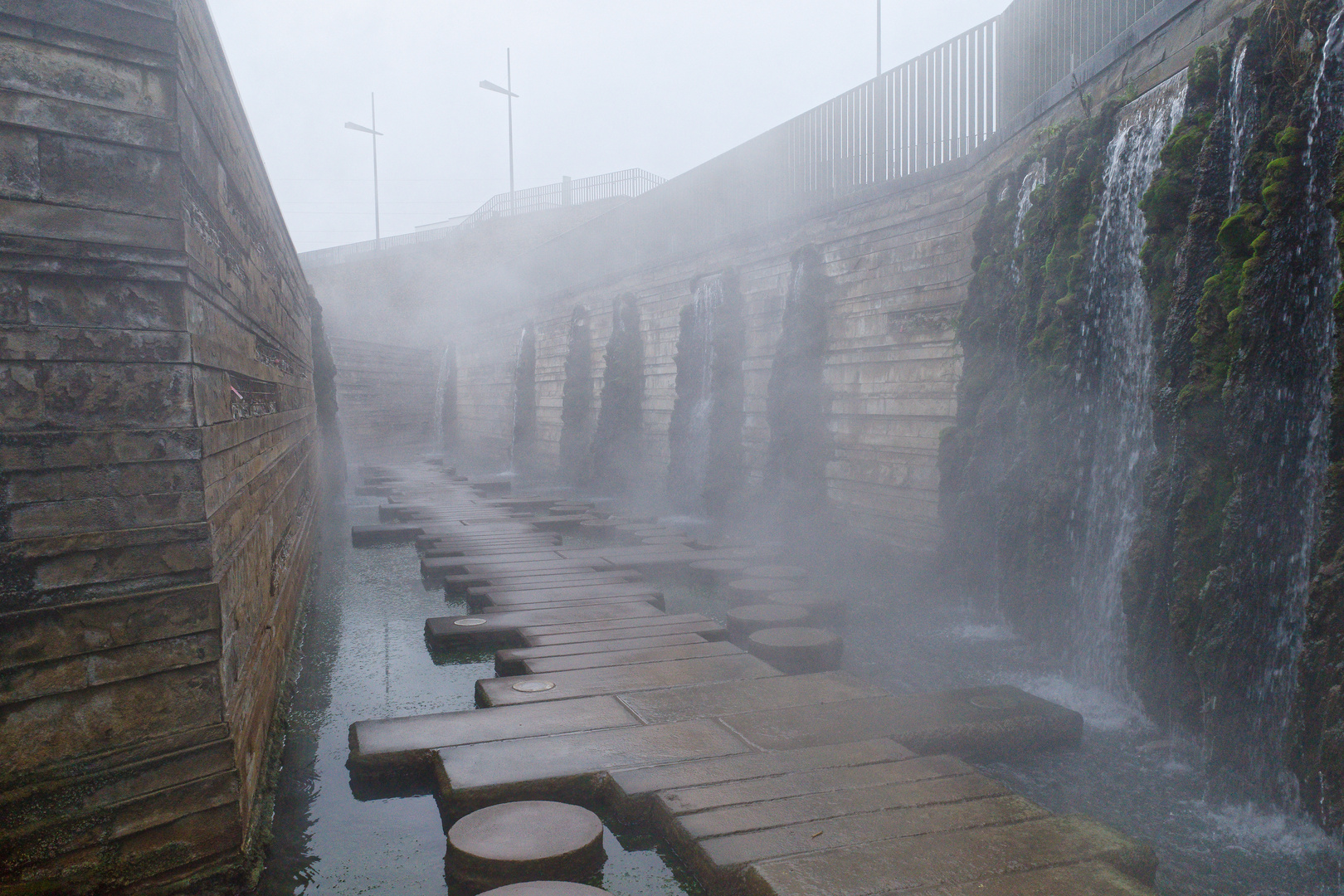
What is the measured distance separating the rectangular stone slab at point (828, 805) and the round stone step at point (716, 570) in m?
3.74

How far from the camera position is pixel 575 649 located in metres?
4.37

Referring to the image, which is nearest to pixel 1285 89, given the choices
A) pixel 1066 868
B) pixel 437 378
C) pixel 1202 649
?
pixel 1202 649

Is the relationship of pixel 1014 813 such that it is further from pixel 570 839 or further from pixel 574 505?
pixel 574 505

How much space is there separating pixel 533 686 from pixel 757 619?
5.36ft

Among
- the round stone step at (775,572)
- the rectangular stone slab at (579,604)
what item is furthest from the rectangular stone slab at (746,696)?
the round stone step at (775,572)

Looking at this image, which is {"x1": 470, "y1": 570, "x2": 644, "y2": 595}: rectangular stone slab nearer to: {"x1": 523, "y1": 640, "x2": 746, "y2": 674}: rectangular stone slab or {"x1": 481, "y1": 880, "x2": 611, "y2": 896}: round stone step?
{"x1": 523, "y1": 640, "x2": 746, "y2": 674}: rectangular stone slab

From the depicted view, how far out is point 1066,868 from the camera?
2.19 metres

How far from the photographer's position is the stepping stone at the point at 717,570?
6543 mm

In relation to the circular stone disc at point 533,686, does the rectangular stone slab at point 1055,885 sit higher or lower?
higher

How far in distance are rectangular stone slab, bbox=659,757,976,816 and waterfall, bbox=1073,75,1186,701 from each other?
1.89m

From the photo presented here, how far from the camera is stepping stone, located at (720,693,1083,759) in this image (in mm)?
3166

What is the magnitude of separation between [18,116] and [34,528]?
0.96 m

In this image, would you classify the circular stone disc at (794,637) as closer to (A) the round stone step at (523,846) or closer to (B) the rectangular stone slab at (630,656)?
(B) the rectangular stone slab at (630,656)

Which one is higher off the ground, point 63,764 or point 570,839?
point 63,764
